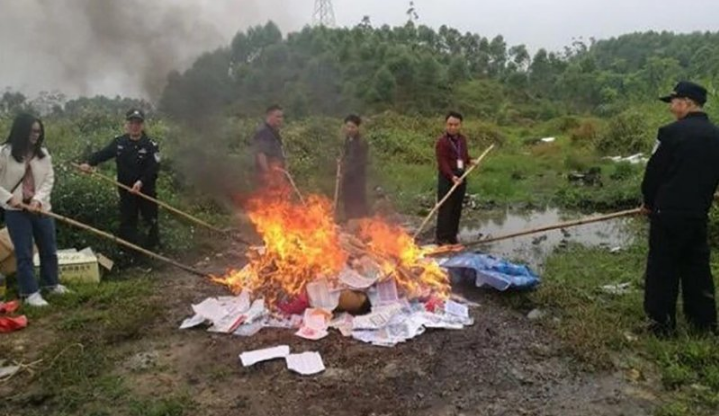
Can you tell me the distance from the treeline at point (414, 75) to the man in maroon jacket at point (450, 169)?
11.7ft

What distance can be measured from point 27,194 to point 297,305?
10.3 ft

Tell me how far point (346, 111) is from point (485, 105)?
93.2 ft

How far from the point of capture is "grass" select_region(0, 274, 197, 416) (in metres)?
A: 4.65

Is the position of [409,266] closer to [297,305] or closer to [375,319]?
[375,319]

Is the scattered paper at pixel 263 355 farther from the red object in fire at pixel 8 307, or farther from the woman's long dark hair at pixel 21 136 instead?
the woman's long dark hair at pixel 21 136

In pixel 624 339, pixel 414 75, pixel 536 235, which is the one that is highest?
pixel 414 75

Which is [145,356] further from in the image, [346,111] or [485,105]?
[485,105]

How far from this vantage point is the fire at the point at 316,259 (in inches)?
253

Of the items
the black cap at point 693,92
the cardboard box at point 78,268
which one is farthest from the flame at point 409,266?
the cardboard box at point 78,268

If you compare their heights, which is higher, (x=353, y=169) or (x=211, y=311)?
(x=353, y=169)

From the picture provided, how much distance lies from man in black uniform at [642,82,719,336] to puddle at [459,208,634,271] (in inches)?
105

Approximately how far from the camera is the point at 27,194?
6.41m

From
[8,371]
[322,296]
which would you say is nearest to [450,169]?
[322,296]

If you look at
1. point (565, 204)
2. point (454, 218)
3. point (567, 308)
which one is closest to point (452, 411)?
point (567, 308)
